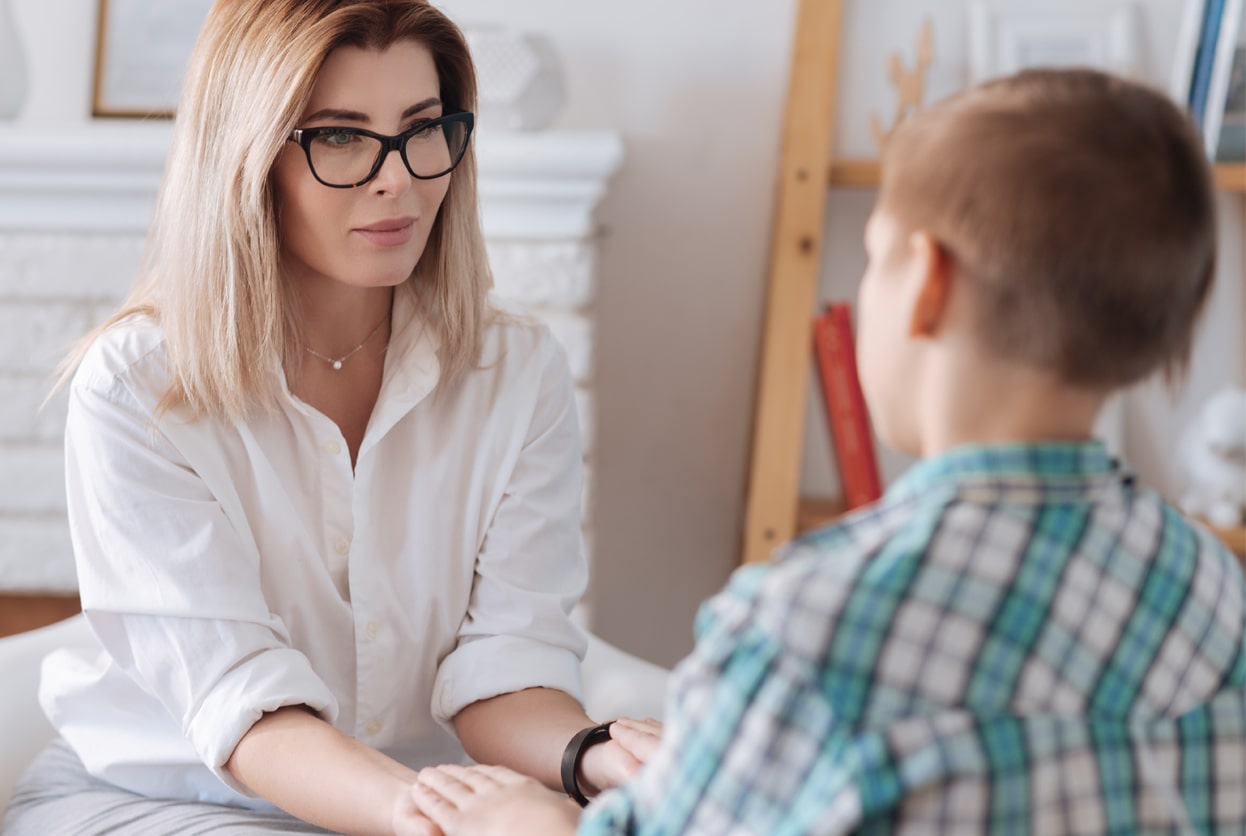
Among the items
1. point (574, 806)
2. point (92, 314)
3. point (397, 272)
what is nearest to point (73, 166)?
point (92, 314)

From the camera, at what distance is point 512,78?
2.00 meters

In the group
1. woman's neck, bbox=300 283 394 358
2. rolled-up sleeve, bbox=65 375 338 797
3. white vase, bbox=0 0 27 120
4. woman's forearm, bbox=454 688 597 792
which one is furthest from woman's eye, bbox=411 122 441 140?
white vase, bbox=0 0 27 120

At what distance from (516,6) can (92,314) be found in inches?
33.0

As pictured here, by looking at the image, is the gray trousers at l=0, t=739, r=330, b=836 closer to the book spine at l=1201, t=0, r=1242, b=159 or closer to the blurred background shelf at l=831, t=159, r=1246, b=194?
the blurred background shelf at l=831, t=159, r=1246, b=194

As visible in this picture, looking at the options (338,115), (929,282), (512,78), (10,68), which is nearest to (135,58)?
(10,68)

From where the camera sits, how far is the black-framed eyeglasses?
126 cm

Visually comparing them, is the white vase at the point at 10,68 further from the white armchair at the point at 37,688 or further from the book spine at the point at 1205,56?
the book spine at the point at 1205,56

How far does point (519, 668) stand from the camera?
1323 millimetres

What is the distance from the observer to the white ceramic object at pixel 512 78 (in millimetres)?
1999

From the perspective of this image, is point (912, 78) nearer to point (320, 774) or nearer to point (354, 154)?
point (354, 154)

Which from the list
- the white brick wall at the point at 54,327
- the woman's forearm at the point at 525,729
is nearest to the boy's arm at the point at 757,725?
the woman's forearm at the point at 525,729

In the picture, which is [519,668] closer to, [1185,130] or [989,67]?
[1185,130]

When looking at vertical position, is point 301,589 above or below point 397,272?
below

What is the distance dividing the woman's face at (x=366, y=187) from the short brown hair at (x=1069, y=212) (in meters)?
0.67
